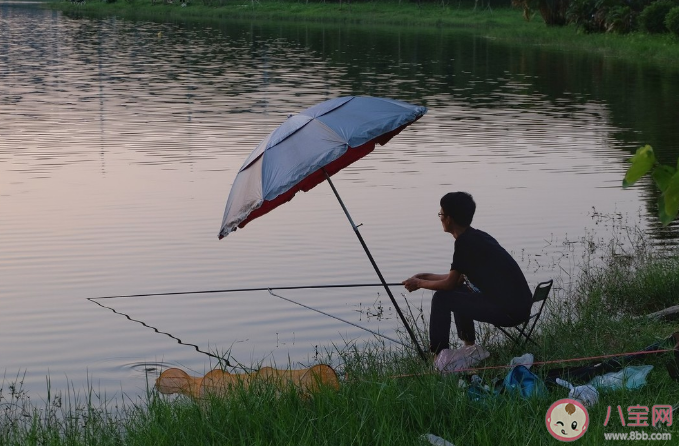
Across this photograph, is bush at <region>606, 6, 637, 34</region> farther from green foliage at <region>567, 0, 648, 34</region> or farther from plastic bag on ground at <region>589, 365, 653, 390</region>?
plastic bag on ground at <region>589, 365, 653, 390</region>

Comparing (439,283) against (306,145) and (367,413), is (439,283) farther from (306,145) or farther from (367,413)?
(367,413)

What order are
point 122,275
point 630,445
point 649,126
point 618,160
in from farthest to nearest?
1. point 649,126
2. point 618,160
3. point 122,275
4. point 630,445

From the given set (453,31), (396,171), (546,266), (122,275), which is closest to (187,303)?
(122,275)

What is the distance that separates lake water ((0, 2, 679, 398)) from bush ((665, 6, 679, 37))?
5869mm

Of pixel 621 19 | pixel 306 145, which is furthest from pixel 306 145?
pixel 621 19

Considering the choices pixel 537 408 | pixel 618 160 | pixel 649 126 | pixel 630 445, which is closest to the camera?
pixel 630 445

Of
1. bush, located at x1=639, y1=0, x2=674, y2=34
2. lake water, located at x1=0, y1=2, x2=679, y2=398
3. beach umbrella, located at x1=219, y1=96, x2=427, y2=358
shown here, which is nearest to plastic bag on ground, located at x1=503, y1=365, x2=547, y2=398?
beach umbrella, located at x1=219, y1=96, x2=427, y2=358

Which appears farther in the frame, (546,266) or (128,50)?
(128,50)

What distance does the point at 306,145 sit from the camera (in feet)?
20.7

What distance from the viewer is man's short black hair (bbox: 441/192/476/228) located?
636 cm

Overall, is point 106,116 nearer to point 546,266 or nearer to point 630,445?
point 546,266

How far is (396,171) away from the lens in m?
16.1

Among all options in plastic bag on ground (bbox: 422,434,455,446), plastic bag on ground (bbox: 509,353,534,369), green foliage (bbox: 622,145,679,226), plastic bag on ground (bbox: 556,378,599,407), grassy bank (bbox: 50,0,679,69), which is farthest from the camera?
grassy bank (bbox: 50,0,679,69)

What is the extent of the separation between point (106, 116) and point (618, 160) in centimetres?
1038
